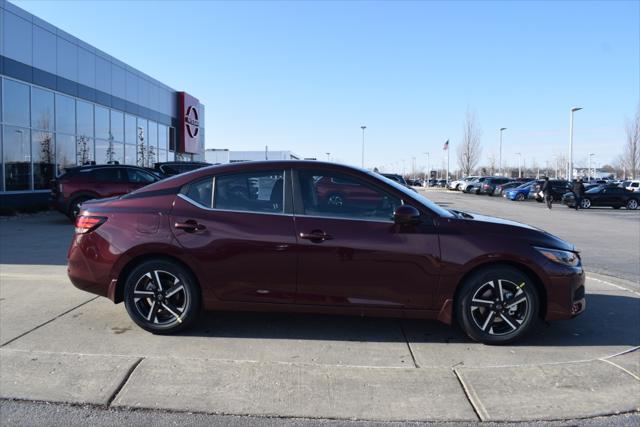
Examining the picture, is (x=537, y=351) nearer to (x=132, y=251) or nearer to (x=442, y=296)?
(x=442, y=296)

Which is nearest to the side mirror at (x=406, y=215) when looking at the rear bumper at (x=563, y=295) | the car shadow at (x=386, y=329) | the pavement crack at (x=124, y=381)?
the car shadow at (x=386, y=329)

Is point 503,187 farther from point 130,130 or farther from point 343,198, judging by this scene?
point 343,198

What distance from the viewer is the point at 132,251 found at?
481 centimetres

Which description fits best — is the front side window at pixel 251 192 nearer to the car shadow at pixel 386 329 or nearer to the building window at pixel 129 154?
the car shadow at pixel 386 329

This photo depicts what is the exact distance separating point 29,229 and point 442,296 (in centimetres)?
1165

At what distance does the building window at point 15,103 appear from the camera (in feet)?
55.1

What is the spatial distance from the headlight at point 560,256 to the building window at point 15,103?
17511mm

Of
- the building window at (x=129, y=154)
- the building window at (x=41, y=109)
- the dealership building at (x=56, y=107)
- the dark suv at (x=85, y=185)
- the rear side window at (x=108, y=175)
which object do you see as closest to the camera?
the dark suv at (x=85, y=185)

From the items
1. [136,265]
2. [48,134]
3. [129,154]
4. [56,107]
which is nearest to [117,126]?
[129,154]

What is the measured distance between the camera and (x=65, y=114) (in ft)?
67.2

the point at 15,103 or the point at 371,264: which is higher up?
the point at 15,103

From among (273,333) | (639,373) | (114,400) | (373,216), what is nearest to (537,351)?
(639,373)

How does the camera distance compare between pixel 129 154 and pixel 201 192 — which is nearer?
pixel 201 192

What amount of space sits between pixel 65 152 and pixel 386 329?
1921cm
